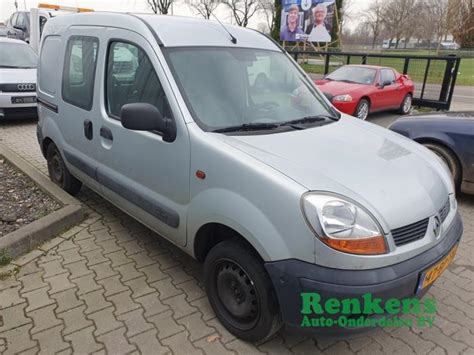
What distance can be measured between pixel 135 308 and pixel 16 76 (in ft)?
24.2

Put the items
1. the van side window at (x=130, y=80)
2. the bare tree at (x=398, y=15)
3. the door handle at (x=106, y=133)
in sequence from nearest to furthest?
the van side window at (x=130, y=80), the door handle at (x=106, y=133), the bare tree at (x=398, y=15)

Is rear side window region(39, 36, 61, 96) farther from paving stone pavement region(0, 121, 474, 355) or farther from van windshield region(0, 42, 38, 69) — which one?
van windshield region(0, 42, 38, 69)

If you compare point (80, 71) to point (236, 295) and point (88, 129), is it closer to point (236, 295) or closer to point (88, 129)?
point (88, 129)

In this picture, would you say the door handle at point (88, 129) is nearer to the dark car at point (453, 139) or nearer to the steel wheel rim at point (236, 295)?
the steel wheel rim at point (236, 295)

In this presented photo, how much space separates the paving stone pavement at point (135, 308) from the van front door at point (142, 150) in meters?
0.44

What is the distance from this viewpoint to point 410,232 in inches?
82.9

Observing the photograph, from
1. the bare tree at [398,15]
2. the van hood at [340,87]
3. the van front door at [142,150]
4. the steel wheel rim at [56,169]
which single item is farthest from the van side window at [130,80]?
the bare tree at [398,15]

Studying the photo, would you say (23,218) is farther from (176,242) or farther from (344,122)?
(344,122)

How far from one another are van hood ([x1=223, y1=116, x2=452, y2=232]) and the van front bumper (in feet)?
0.78

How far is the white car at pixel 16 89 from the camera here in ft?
25.8

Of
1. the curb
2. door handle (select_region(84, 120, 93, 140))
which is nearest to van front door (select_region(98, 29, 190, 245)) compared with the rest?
door handle (select_region(84, 120, 93, 140))

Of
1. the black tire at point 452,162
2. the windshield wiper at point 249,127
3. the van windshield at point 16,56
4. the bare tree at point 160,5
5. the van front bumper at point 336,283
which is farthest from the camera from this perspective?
the bare tree at point 160,5

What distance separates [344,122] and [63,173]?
322 cm

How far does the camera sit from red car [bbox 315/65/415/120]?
9516 millimetres
